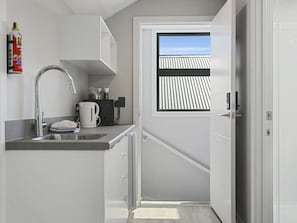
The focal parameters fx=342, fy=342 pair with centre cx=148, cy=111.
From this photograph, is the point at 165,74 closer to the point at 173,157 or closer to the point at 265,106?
the point at 173,157

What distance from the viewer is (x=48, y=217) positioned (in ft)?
5.46

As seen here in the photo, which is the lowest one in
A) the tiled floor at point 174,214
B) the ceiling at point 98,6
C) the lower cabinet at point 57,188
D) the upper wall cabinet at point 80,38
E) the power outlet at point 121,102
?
the tiled floor at point 174,214

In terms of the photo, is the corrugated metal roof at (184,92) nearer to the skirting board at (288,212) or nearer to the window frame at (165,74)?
the window frame at (165,74)

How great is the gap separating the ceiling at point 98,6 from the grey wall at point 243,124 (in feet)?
4.11

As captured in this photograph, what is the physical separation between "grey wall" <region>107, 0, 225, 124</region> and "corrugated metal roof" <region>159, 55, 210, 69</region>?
1276 millimetres

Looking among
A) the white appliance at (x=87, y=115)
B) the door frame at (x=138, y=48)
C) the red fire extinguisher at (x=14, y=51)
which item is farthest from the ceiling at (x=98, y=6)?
the red fire extinguisher at (x=14, y=51)

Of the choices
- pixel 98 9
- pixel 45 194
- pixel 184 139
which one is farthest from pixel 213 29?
pixel 45 194

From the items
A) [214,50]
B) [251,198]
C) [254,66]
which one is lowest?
[251,198]

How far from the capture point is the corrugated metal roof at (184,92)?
16.9 feet

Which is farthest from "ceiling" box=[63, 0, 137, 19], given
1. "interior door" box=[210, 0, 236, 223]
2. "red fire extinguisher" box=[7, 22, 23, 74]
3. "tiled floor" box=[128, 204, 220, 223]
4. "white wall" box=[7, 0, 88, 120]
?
"tiled floor" box=[128, 204, 220, 223]

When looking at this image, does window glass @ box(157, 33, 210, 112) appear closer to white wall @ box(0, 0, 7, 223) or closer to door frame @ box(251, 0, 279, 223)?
door frame @ box(251, 0, 279, 223)

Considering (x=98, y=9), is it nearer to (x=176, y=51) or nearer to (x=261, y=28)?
(x=261, y=28)

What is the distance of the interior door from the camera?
9.47 ft

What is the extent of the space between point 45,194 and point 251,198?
5.80 feet
